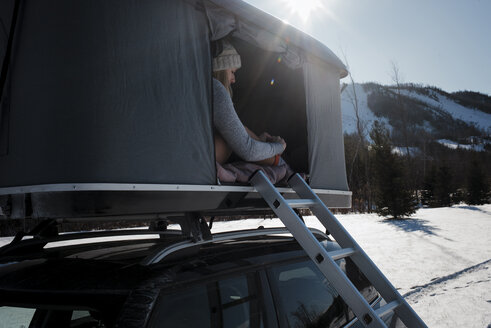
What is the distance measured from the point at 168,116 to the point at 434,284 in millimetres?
6761

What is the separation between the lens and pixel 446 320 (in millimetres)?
4953

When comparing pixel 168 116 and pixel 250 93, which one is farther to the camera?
pixel 250 93

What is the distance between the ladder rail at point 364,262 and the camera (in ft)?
8.02

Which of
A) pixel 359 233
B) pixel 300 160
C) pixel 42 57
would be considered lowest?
pixel 359 233

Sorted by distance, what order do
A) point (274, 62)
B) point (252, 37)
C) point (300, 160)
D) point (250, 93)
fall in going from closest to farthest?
point (252, 37) → point (300, 160) → point (274, 62) → point (250, 93)

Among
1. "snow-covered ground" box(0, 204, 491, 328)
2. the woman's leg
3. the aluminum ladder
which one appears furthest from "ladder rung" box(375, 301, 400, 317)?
"snow-covered ground" box(0, 204, 491, 328)

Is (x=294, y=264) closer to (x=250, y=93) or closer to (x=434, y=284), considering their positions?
(x=250, y=93)

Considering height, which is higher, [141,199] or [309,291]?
[141,199]

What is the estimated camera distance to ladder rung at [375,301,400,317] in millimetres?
2156

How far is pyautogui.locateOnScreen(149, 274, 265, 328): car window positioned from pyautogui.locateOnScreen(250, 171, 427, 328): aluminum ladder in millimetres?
579

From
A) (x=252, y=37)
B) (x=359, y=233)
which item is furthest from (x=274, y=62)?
(x=359, y=233)

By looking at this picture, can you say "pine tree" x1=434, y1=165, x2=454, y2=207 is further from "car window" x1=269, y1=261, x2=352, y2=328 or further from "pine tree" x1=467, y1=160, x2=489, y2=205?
"car window" x1=269, y1=261, x2=352, y2=328

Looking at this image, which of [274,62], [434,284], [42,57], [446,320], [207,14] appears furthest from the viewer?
[434,284]

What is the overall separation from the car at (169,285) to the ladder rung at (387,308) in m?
0.24
